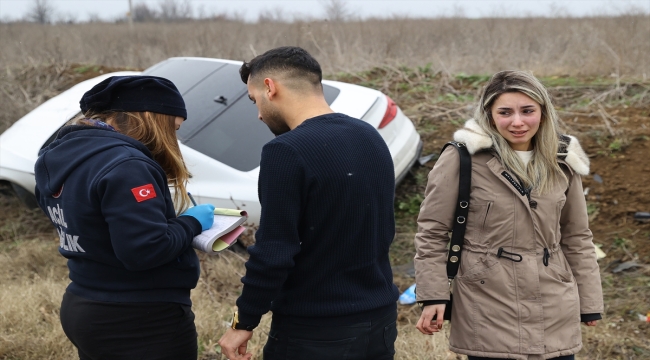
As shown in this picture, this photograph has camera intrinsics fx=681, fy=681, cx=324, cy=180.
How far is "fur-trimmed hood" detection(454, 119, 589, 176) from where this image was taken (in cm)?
270

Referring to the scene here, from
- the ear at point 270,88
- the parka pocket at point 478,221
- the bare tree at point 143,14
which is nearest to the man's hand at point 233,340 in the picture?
the ear at point 270,88

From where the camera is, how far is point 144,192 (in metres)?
2.21

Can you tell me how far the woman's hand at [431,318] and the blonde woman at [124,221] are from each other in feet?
2.96

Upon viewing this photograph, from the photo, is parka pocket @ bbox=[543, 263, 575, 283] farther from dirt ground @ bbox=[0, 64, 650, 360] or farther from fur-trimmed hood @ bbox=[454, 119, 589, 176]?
dirt ground @ bbox=[0, 64, 650, 360]

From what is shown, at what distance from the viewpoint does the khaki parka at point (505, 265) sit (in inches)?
104

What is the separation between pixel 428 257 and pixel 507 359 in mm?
496

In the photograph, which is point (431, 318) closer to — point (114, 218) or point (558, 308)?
point (558, 308)

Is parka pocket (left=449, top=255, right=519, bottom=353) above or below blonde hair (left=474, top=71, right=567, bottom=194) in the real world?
below

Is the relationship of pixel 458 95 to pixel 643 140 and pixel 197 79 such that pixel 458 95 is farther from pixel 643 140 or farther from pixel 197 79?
pixel 197 79

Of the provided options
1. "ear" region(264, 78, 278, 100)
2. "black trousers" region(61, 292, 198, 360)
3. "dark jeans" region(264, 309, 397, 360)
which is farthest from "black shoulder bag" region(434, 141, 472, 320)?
"black trousers" region(61, 292, 198, 360)

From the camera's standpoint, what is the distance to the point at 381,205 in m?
2.38

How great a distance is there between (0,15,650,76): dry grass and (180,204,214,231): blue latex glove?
754 cm

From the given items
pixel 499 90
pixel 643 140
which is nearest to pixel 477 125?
pixel 499 90

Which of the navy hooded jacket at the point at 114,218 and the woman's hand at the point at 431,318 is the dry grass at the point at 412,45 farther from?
the navy hooded jacket at the point at 114,218
